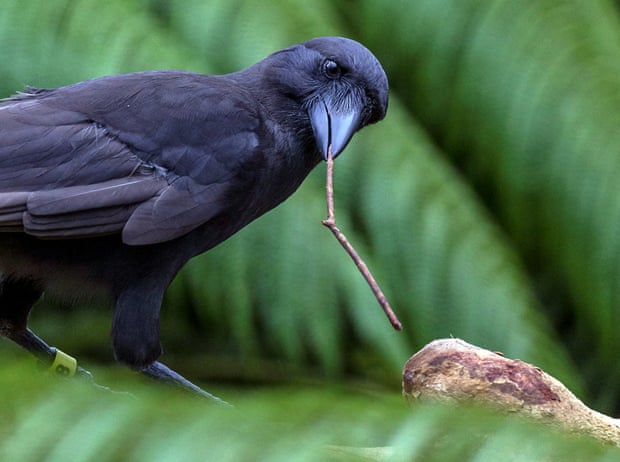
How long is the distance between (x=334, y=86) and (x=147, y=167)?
23cm

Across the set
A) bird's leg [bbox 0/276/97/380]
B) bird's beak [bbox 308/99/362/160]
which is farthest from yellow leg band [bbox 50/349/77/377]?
bird's beak [bbox 308/99/362/160]

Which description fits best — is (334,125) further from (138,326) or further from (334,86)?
(138,326)

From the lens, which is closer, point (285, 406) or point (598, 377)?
point (285, 406)

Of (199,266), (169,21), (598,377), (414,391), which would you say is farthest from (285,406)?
(598,377)

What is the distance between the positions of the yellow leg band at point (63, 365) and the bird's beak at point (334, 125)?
14.7 inches

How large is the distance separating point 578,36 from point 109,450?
1470 millimetres

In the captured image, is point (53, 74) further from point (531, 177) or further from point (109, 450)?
point (109, 450)

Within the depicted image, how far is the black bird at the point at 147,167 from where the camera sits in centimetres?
120

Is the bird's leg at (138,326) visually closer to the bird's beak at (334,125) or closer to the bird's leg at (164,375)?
the bird's leg at (164,375)

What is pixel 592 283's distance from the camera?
6.14 ft

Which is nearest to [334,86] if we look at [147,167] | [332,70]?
[332,70]

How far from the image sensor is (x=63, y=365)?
1284 millimetres

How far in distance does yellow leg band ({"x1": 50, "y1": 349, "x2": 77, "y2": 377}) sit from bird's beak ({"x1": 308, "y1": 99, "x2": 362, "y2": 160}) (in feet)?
1.23

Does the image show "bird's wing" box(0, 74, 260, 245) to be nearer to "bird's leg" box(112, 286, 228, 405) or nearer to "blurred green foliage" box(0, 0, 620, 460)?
"bird's leg" box(112, 286, 228, 405)
